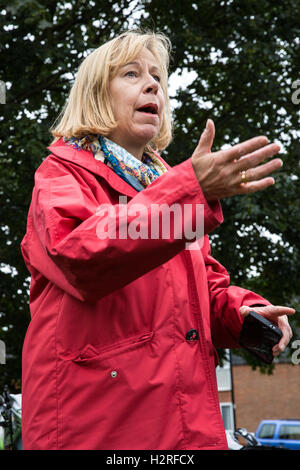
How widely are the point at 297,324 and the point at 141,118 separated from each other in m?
6.46

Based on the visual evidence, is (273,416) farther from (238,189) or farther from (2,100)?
(238,189)

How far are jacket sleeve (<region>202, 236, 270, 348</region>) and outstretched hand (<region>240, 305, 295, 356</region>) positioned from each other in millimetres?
53

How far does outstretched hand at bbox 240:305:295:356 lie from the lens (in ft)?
6.60

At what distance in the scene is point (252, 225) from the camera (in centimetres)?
775

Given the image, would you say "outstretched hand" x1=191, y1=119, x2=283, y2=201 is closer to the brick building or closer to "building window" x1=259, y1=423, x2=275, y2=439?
"building window" x1=259, y1=423, x2=275, y2=439

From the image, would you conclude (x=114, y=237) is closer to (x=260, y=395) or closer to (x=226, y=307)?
(x=226, y=307)

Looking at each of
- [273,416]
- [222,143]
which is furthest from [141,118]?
[273,416]

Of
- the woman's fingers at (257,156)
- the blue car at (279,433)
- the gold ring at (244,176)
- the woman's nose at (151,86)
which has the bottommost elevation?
the blue car at (279,433)

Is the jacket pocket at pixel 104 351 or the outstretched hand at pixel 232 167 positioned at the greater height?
the outstretched hand at pixel 232 167

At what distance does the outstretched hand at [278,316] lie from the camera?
2012 millimetres

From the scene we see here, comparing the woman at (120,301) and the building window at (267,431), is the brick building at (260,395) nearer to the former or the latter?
the building window at (267,431)

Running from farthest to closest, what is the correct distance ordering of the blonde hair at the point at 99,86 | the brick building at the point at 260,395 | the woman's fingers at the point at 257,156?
the brick building at the point at 260,395 < the blonde hair at the point at 99,86 < the woman's fingers at the point at 257,156

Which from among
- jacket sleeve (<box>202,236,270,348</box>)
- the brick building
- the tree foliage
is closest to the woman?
jacket sleeve (<box>202,236,270,348</box>)

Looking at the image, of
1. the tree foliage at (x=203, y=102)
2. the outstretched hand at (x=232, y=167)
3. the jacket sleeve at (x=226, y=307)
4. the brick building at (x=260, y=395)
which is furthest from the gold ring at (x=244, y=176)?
the brick building at (x=260, y=395)
